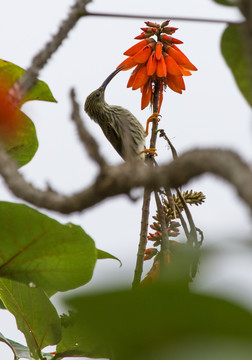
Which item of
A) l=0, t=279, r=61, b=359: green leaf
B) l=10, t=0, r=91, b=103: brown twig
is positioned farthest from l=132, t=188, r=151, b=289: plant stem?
l=10, t=0, r=91, b=103: brown twig

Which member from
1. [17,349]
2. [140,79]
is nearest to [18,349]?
[17,349]

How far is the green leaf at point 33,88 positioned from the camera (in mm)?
1146

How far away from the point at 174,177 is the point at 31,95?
2.81 ft

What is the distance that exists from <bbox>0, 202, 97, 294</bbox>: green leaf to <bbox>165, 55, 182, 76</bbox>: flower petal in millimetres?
920

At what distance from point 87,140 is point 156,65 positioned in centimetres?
130

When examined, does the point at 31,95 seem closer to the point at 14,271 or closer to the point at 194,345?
the point at 14,271

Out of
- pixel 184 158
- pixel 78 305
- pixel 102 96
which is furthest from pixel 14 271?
pixel 102 96

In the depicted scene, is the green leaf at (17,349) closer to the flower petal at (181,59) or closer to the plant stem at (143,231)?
the plant stem at (143,231)

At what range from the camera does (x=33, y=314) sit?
1.20m

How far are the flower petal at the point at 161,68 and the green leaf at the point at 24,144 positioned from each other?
26.1 inches

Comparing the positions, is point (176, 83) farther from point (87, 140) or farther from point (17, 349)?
point (87, 140)

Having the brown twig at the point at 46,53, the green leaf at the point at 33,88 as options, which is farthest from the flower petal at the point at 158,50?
the brown twig at the point at 46,53

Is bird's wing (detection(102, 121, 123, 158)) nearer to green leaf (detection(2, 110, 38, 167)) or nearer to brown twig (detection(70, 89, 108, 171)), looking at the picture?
green leaf (detection(2, 110, 38, 167))

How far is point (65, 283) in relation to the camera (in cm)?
102
